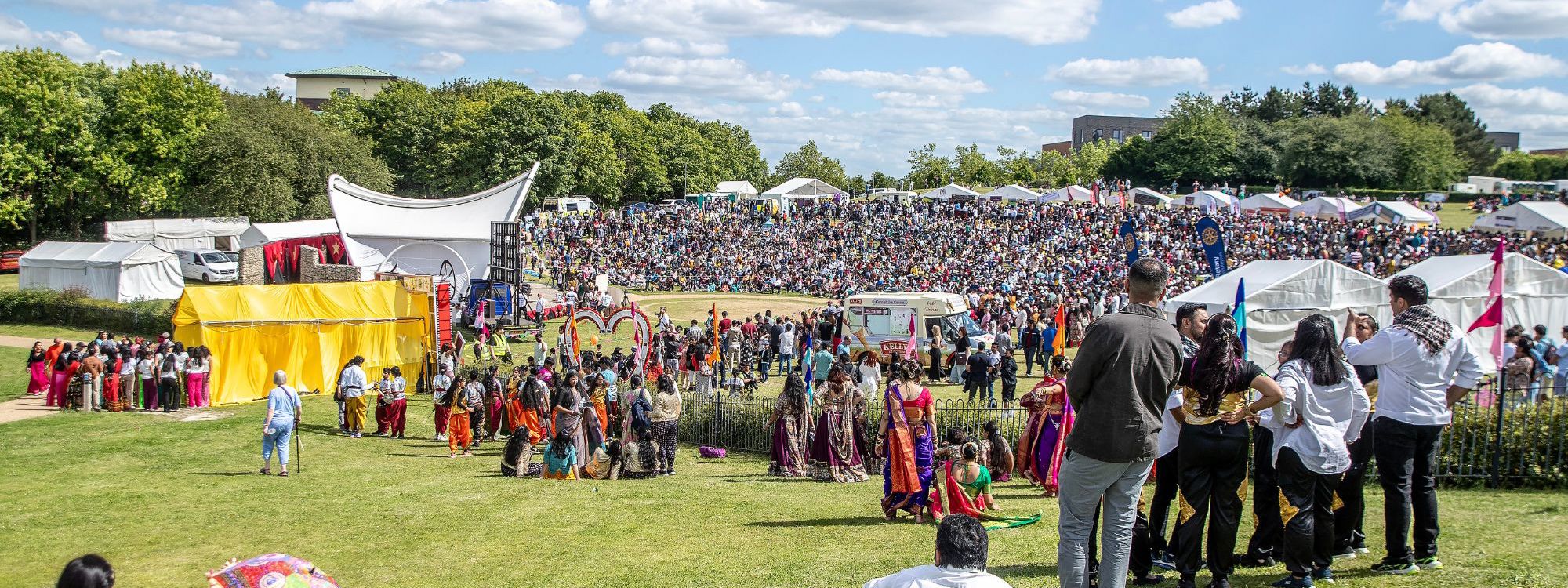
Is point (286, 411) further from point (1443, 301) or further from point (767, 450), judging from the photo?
point (1443, 301)

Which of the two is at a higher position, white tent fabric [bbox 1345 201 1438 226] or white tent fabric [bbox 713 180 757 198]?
white tent fabric [bbox 713 180 757 198]

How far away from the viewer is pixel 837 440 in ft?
40.6

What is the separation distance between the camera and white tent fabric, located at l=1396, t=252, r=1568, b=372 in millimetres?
19594

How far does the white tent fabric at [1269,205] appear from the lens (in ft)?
142

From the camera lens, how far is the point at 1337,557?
→ 6.58 metres

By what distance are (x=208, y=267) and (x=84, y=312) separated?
33.1ft

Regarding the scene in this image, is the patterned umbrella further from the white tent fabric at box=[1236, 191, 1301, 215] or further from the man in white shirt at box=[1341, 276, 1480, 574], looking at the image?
the white tent fabric at box=[1236, 191, 1301, 215]

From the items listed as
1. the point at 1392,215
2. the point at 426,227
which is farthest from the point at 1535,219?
the point at 426,227

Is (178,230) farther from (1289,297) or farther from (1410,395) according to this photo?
(1410,395)

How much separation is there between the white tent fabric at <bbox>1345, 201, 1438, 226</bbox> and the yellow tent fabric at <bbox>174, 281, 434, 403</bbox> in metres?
36.7

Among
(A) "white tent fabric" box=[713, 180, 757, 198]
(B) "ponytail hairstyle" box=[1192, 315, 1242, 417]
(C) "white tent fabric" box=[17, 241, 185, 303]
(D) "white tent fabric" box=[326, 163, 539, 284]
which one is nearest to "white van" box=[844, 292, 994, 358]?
(D) "white tent fabric" box=[326, 163, 539, 284]

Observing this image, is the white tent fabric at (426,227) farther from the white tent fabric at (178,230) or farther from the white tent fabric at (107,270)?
the white tent fabric at (178,230)

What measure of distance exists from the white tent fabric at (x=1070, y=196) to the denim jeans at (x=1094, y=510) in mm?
42905

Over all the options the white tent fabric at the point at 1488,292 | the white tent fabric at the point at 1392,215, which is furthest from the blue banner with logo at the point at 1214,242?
the white tent fabric at the point at 1392,215
